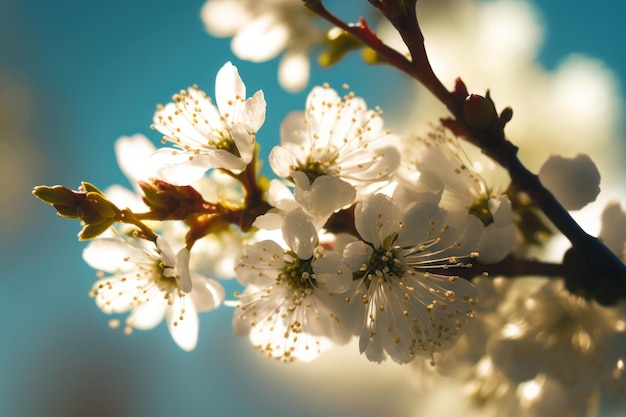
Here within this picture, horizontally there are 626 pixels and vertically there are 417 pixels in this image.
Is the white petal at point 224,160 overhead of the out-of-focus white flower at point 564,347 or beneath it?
beneath

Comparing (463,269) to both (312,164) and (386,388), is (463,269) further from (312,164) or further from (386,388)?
(386,388)

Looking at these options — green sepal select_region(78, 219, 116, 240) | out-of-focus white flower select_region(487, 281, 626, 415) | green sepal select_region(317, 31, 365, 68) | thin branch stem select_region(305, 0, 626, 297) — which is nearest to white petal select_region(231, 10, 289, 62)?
green sepal select_region(317, 31, 365, 68)

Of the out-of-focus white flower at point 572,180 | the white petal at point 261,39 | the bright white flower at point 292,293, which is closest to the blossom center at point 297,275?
the bright white flower at point 292,293

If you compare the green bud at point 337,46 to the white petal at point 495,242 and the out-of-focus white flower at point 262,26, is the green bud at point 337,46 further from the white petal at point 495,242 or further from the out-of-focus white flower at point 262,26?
the white petal at point 495,242

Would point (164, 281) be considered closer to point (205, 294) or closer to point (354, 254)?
point (205, 294)

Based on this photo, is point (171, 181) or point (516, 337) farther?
point (516, 337)

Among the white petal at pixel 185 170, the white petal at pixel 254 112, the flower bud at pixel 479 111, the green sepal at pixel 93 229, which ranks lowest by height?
the green sepal at pixel 93 229

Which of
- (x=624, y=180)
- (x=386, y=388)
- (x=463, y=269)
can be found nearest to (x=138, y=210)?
(x=463, y=269)
